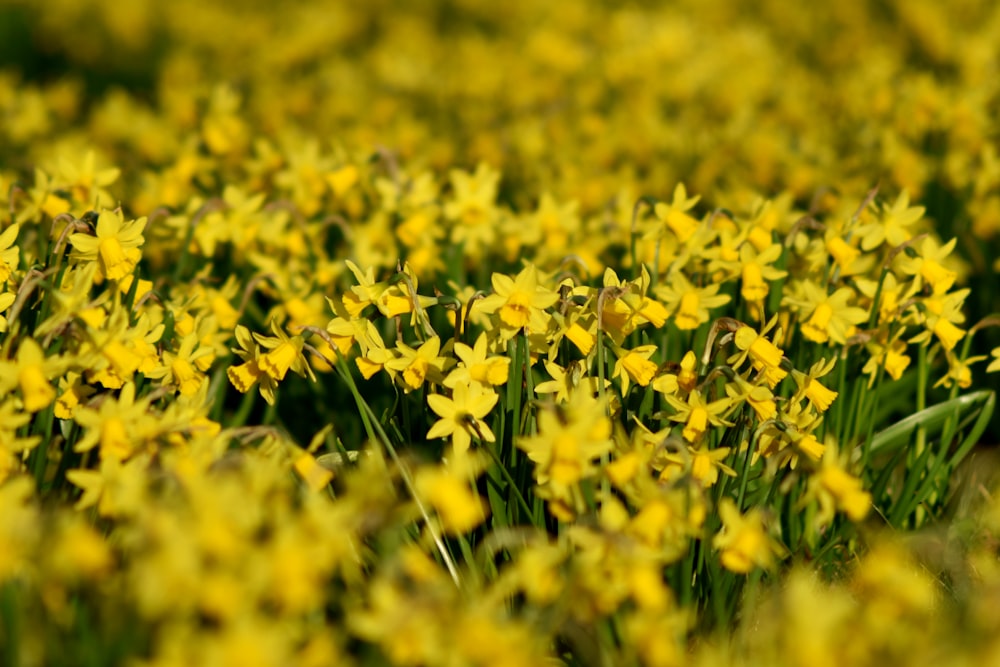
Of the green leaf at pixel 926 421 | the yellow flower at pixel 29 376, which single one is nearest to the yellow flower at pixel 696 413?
the green leaf at pixel 926 421

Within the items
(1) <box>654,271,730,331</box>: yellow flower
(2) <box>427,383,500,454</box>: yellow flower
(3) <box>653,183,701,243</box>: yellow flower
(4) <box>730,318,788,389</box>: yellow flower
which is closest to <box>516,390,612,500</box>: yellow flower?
(2) <box>427,383,500,454</box>: yellow flower

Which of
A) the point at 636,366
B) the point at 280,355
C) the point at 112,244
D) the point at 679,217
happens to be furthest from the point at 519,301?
the point at 112,244

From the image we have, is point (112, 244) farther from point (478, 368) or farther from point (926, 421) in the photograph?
point (926, 421)

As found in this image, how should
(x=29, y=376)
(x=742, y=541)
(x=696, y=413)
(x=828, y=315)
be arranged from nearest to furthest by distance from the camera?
(x=742, y=541)
(x=29, y=376)
(x=696, y=413)
(x=828, y=315)

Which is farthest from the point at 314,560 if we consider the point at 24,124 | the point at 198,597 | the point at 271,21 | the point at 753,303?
the point at 271,21

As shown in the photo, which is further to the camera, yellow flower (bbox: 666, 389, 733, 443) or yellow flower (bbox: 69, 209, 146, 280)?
yellow flower (bbox: 69, 209, 146, 280)

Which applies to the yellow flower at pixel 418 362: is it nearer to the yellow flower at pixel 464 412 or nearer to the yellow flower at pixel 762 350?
the yellow flower at pixel 464 412

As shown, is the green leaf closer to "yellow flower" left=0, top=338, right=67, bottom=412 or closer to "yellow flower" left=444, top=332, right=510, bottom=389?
"yellow flower" left=444, top=332, right=510, bottom=389

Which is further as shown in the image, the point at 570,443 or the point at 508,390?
the point at 508,390
